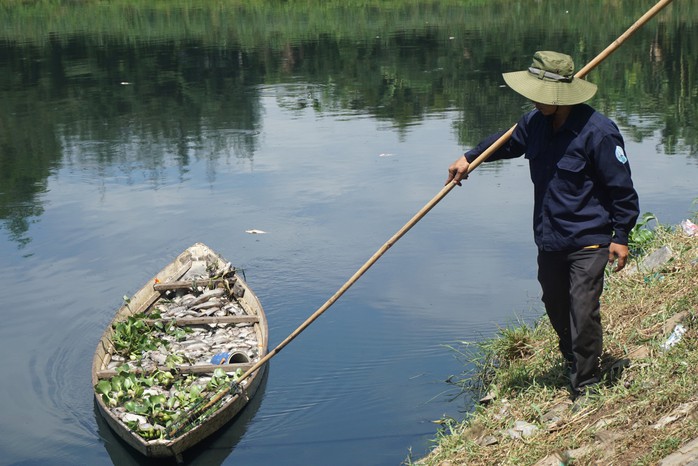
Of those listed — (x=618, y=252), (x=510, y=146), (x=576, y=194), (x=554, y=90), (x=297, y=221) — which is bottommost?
(x=297, y=221)

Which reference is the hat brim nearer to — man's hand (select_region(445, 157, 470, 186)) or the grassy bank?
man's hand (select_region(445, 157, 470, 186))

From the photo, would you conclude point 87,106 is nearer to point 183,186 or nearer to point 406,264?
point 183,186

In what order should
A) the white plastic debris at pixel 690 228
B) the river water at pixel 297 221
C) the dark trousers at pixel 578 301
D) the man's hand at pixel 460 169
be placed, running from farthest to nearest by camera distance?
the white plastic debris at pixel 690 228 → the river water at pixel 297 221 → the man's hand at pixel 460 169 → the dark trousers at pixel 578 301

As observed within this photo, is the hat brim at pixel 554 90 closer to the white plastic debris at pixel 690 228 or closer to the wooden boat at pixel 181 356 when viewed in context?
the wooden boat at pixel 181 356

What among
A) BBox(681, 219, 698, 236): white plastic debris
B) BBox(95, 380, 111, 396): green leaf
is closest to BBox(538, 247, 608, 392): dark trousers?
BBox(681, 219, 698, 236): white plastic debris

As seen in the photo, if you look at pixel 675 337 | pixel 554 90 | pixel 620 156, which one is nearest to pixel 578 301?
pixel 620 156

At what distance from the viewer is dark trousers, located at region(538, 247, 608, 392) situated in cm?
418

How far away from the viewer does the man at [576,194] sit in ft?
13.4

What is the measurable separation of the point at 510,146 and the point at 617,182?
0.65 metres

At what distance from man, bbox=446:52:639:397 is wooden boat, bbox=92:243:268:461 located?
2.22 m

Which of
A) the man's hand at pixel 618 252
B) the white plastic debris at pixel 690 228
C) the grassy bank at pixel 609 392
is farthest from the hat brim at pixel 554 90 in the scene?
the white plastic debris at pixel 690 228

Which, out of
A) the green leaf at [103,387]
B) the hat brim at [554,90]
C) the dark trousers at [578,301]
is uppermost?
the hat brim at [554,90]

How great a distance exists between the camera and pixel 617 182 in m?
4.04

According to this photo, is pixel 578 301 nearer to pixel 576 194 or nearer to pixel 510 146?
pixel 576 194
